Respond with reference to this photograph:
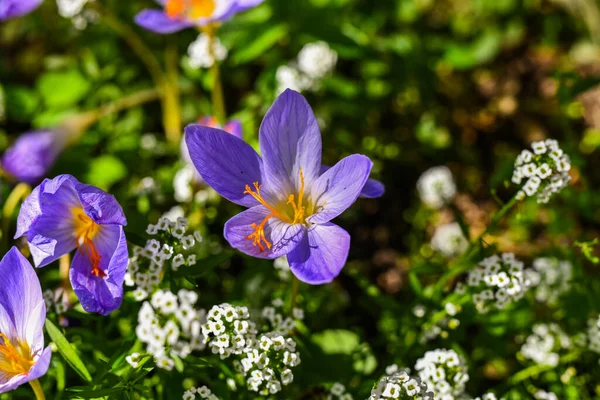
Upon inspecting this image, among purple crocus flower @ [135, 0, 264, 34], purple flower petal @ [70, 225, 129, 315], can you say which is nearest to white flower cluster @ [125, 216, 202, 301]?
purple flower petal @ [70, 225, 129, 315]

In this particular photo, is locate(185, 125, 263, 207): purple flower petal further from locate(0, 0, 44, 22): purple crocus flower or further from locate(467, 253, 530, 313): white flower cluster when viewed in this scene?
locate(0, 0, 44, 22): purple crocus flower

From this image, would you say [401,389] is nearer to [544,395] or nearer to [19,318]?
[544,395]

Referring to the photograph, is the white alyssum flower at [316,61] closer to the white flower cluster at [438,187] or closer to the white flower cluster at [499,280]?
the white flower cluster at [438,187]

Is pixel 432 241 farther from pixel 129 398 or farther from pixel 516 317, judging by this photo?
pixel 129 398

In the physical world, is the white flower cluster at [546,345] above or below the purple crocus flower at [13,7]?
below

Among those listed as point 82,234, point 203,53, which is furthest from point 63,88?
point 82,234

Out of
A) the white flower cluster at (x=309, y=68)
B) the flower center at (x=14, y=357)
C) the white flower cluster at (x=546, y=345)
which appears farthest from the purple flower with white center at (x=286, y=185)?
the white flower cluster at (x=309, y=68)
